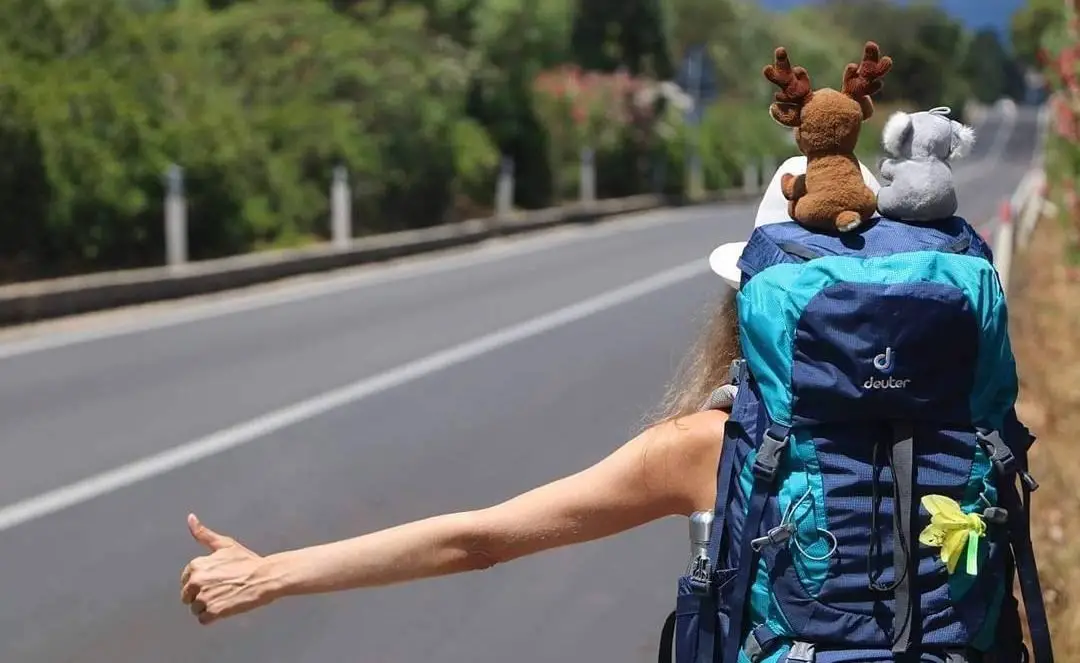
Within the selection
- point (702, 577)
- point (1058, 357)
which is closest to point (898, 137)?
point (702, 577)

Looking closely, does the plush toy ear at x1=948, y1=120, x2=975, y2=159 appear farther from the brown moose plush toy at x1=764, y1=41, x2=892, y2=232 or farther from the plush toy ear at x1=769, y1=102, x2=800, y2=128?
the plush toy ear at x1=769, y1=102, x2=800, y2=128

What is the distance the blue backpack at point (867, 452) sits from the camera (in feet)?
7.29

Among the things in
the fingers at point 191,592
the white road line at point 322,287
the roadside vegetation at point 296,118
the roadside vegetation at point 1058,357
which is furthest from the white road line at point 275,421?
the fingers at point 191,592

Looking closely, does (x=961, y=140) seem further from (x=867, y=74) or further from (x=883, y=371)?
(x=883, y=371)

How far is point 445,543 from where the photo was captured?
262 centimetres

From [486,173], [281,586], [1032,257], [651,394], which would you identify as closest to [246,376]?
[651,394]

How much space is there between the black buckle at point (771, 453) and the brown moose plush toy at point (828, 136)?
312 millimetres

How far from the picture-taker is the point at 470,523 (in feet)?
8.59

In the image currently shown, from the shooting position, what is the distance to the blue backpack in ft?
7.29

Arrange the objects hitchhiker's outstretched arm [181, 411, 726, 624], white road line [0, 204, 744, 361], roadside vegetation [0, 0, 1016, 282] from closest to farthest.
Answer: hitchhiker's outstretched arm [181, 411, 726, 624]
white road line [0, 204, 744, 361]
roadside vegetation [0, 0, 1016, 282]

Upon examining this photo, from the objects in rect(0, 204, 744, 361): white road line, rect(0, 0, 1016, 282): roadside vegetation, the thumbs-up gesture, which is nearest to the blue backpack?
the thumbs-up gesture

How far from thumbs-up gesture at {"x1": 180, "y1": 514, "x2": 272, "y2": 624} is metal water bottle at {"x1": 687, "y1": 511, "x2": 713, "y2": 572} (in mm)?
704

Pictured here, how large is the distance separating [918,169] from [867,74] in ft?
0.59

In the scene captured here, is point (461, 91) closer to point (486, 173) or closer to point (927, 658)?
point (486, 173)
